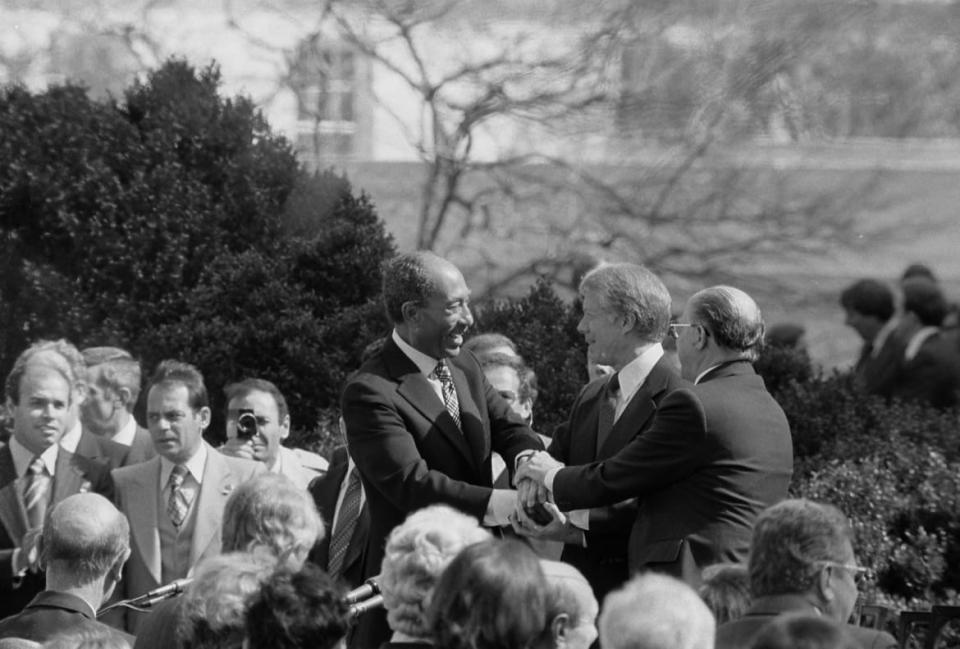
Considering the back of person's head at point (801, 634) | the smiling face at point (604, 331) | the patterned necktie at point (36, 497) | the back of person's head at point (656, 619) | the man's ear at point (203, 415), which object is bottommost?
the patterned necktie at point (36, 497)

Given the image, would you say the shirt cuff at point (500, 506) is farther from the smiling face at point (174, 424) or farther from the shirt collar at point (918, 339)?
the shirt collar at point (918, 339)

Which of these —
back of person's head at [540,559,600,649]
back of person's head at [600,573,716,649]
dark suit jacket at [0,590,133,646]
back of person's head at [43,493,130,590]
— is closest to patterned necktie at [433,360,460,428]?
back of person's head at [43,493,130,590]

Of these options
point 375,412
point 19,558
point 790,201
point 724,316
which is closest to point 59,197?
point 19,558

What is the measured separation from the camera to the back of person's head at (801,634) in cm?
411

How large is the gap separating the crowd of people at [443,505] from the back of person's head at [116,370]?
0.01 metres

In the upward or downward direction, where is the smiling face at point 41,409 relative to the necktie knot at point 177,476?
upward

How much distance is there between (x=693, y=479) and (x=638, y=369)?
60cm

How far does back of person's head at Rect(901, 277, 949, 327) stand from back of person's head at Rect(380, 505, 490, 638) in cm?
786

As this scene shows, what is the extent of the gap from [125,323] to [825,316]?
26.2 ft

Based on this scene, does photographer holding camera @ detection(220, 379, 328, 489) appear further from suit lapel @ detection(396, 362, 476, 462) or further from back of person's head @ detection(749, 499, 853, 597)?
back of person's head @ detection(749, 499, 853, 597)

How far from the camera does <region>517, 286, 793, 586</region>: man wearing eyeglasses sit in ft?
20.5

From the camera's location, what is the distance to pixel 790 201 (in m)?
15.8

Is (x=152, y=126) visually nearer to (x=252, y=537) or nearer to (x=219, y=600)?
(x=252, y=537)

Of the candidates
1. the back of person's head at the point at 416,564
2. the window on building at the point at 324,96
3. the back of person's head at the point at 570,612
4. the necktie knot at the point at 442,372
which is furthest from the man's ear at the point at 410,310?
the window on building at the point at 324,96
